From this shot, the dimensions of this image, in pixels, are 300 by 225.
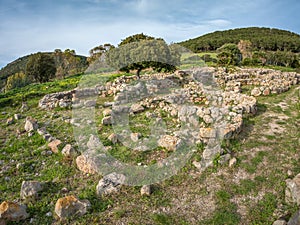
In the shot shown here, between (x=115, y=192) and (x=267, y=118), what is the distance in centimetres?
800

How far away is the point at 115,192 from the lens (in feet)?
18.9

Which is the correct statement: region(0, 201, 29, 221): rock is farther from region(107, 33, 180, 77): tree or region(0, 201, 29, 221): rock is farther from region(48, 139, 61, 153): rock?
region(107, 33, 180, 77): tree

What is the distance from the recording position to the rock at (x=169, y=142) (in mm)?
7445

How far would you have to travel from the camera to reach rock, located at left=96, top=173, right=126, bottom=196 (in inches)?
224

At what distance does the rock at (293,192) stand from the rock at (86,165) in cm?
526

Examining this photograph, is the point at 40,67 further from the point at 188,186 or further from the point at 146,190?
the point at 188,186

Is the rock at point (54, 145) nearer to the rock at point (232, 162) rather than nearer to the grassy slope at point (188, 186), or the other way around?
the grassy slope at point (188, 186)

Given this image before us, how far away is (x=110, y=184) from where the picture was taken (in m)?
5.86

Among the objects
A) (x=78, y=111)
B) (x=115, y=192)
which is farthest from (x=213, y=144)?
(x=78, y=111)

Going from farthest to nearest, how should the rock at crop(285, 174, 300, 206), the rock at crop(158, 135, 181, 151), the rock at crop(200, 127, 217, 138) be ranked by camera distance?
the rock at crop(200, 127, 217, 138) < the rock at crop(158, 135, 181, 151) < the rock at crop(285, 174, 300, 206)

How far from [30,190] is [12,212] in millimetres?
812

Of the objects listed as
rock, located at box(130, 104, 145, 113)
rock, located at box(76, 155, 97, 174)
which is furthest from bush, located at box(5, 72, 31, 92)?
rock, located at box(76, 155, 97, 174)

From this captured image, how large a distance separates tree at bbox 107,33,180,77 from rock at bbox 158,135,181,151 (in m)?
10.8

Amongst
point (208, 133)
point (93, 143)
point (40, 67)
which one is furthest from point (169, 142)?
point (40, 67)
